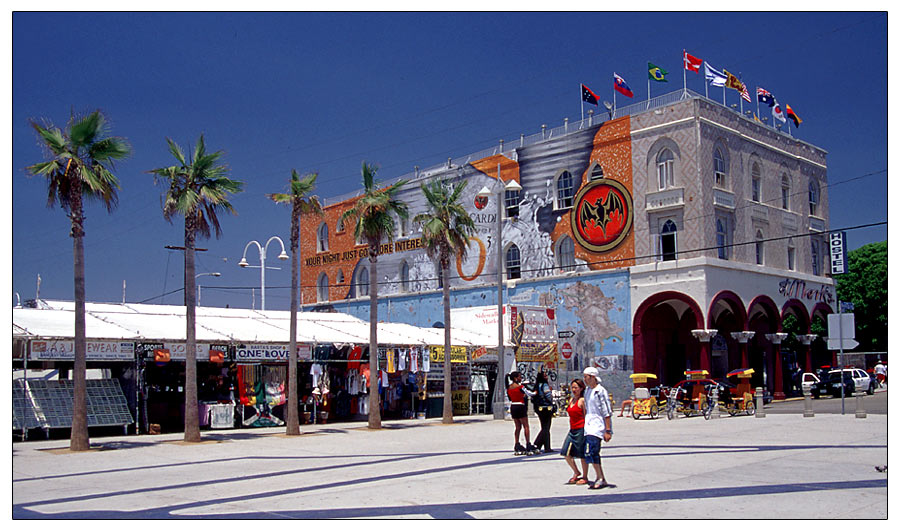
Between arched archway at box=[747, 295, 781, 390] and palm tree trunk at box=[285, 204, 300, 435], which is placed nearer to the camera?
palm tree trunk at box=[285, 204, 300, 435]

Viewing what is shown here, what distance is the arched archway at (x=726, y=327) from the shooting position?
40.7m

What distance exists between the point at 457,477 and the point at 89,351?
15228 mm

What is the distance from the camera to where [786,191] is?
46.4 metres

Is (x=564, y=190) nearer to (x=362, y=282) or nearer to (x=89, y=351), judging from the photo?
(x=362, y=282)

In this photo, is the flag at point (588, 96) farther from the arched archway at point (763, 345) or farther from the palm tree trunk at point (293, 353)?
the palm tree trunk at point (293, 353)

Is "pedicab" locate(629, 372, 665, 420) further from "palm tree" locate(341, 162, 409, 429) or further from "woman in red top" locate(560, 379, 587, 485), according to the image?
"woman in red top" locate(560, 379, 587, 485)

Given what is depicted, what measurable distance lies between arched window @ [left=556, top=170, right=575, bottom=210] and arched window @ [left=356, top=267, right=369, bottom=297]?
619 inches

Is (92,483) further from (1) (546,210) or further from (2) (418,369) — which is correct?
(1) (546,210)

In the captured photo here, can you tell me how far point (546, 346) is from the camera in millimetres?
39156

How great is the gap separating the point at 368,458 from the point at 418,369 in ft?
49.0

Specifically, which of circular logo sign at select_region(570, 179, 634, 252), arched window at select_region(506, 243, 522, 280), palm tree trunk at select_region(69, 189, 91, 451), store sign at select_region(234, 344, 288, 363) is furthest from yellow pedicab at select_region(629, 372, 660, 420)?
palm tree trunk at select_region(69, 189, 91, 451)

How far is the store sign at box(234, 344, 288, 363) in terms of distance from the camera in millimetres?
28688

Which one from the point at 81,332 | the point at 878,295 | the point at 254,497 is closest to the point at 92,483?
the point at 254,497

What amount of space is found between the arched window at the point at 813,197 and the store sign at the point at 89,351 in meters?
37.3
